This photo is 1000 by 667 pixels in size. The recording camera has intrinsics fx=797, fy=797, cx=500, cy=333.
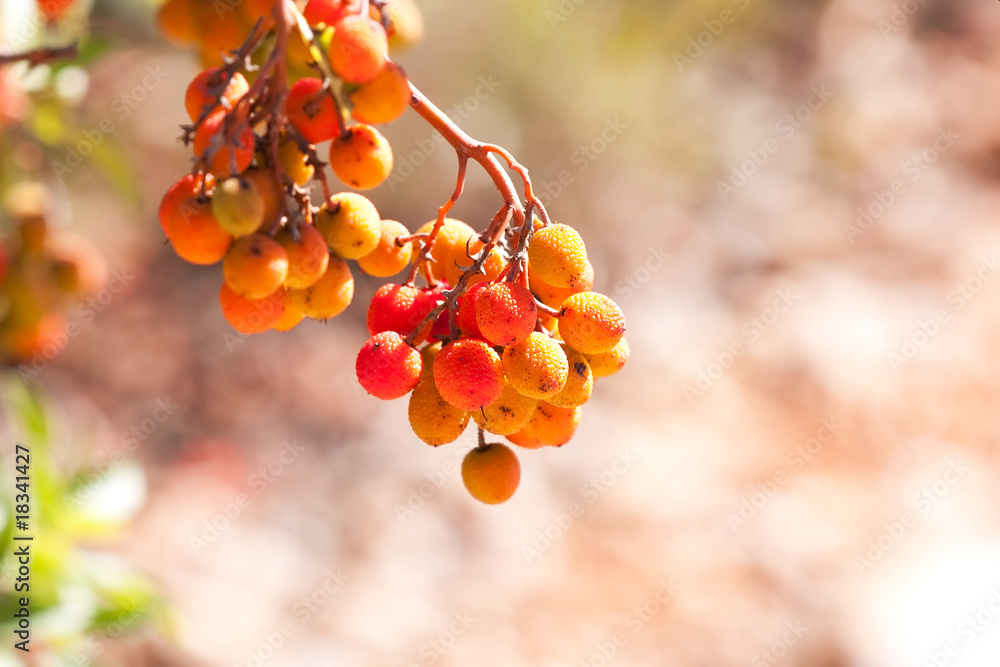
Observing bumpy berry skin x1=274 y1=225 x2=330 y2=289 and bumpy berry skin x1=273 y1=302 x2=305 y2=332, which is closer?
bumpy berry skin x1=274 y1=225 x2=330 y2=289

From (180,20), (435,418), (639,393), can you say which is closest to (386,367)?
(435,418)

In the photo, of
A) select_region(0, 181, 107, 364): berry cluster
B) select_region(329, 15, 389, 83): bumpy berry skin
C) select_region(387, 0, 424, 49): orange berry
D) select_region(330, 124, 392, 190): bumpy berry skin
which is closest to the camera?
select_region(329, 15, 389, 83): bumpy berry skin

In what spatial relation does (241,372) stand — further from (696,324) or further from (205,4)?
(205,4)

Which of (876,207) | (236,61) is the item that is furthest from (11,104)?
(876,207)

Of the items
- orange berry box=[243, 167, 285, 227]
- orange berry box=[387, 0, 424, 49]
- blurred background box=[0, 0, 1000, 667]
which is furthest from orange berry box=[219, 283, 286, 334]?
blurred background box=[0, 0, 1000, 667]

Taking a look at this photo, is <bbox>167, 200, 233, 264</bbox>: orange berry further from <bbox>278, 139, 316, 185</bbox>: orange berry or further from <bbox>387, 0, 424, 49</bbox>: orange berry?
<bbox>387, 0, 424, 49</bbox>: orange berry

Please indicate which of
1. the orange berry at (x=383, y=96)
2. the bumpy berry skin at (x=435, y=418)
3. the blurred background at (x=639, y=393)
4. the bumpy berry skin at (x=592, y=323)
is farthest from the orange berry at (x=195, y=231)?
the blurred background at (x=639, y=393)

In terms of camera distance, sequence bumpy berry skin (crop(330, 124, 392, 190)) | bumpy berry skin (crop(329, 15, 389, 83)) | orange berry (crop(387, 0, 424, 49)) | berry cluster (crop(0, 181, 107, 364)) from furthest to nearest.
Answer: berry cluster (crop(0, 181, 107, 364))
orange berry (crop(387, 0, 424, 49))
bumpy berry skin (crop(330, 124, 392, 190))
bumpy berry skin (crop(329, 15, 389, 83))
